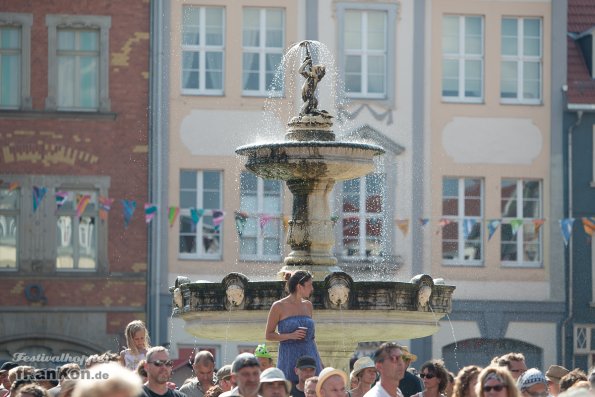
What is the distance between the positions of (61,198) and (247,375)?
27.5m

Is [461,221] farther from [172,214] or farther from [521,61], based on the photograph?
[172,214]

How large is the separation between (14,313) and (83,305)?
4.66 ft

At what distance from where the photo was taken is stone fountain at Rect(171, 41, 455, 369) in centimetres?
1934

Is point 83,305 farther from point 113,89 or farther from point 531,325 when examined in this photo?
point 531,325

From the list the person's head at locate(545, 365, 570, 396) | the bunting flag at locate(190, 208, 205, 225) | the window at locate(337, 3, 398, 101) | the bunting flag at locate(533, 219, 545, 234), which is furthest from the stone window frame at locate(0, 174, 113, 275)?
the person's head at locate(545, 365, 570, 396)

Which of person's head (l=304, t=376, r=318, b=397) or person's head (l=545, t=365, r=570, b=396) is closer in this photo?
person's head (l=304, t=376, r=318, b=397)

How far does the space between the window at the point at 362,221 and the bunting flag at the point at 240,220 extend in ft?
6.95

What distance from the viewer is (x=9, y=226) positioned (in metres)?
39.3

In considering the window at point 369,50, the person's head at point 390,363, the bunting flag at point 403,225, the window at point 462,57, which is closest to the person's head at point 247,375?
the person's head at point 390,363

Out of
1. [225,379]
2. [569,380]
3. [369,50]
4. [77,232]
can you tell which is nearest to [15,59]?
[77,232]

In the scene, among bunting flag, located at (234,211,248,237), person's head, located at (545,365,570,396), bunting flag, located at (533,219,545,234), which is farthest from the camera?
bunting flag, located at (533,219,545,234)

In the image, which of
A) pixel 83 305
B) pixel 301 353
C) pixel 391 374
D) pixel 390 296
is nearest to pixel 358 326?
pixel 390 296

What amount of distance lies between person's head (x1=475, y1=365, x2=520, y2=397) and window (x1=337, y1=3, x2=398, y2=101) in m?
29.7

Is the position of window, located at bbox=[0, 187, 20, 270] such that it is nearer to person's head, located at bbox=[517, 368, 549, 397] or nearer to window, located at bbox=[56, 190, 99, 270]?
window, located at bbox=[56, 190, 99, 270]
